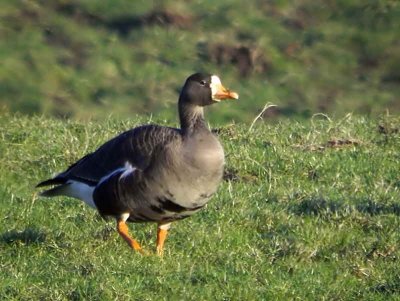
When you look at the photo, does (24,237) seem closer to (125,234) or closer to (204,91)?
(125,234)

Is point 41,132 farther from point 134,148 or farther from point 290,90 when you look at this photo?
point 290,90

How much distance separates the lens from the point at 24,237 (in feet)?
27.7

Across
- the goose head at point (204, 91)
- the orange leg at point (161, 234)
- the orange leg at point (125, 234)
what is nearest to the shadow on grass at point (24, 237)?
the orange leg at point (125, 234)

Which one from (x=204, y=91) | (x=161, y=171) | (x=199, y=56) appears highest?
(x=204, y=91)

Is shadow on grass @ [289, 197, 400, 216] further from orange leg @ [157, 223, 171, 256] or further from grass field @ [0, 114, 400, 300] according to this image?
orange leg @ [157, 223, 171, 256]

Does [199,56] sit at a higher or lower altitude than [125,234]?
lower

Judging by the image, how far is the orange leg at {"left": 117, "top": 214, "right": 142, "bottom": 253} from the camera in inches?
320

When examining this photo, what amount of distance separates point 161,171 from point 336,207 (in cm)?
172

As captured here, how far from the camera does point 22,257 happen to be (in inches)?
320

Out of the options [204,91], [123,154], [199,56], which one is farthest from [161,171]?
[199,56]

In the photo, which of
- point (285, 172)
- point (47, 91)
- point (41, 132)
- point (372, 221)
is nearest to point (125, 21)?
point (47, 91)

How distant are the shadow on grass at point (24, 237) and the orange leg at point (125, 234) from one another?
626mm

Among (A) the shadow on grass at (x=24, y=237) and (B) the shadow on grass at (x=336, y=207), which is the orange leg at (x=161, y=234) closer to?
(A) the shadow on grass at (x=24, y=237)

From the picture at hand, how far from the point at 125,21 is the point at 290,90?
15.3 feet
